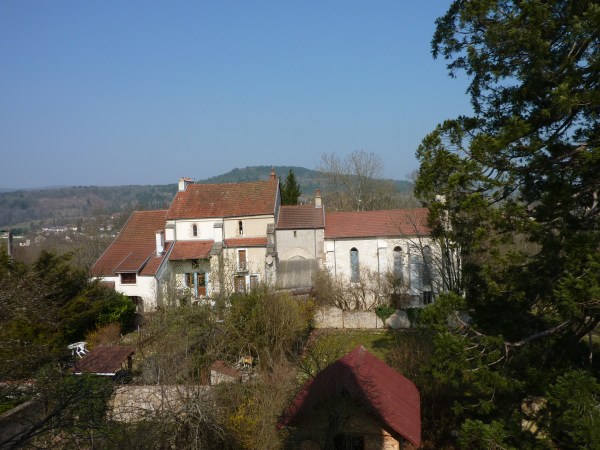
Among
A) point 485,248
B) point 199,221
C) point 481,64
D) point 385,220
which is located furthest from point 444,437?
point 199,221

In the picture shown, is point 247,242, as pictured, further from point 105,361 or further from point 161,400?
point 161,400

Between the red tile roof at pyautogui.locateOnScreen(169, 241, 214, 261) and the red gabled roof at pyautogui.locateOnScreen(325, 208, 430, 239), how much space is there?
27.2 ft

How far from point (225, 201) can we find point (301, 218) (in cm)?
578

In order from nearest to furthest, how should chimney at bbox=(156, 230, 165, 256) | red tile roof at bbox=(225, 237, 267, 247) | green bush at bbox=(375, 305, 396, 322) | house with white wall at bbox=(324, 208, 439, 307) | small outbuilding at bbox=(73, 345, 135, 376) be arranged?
small outbuilding at bbox=(73, 345, 135, 376)
green bush at bbox=(375, 305, 396, 322)
house with white wall at bbox=(324, 208, 439, 307)
chimney at bbox=(156, 230, 165, 256)
red tile roof at bbox=(225, 237, 267, 247)

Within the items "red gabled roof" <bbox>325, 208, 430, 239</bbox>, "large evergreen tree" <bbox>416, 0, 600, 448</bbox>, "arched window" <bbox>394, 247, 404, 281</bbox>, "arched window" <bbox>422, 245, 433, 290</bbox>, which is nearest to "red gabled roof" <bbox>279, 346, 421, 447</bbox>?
"large evergreen tree" <bbox>416, 0, 600, 448</bbox>

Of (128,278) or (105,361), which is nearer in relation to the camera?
(105,361)

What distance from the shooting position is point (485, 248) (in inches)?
418

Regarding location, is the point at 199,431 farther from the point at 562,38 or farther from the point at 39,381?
the point at 562,38

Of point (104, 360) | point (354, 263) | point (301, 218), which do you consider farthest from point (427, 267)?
point (104, 360)

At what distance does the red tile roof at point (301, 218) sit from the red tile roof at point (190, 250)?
519 cm

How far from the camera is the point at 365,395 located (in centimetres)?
1112

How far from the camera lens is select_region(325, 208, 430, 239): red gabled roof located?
34.3 metres

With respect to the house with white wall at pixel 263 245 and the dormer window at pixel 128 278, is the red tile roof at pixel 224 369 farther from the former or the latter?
the dormer window at pixel 128 278

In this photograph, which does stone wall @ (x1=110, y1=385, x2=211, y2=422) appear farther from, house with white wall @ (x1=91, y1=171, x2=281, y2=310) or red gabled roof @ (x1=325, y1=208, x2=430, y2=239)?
red gabled roof @ (x1=325, y1=208, x2=430, y2=239)
